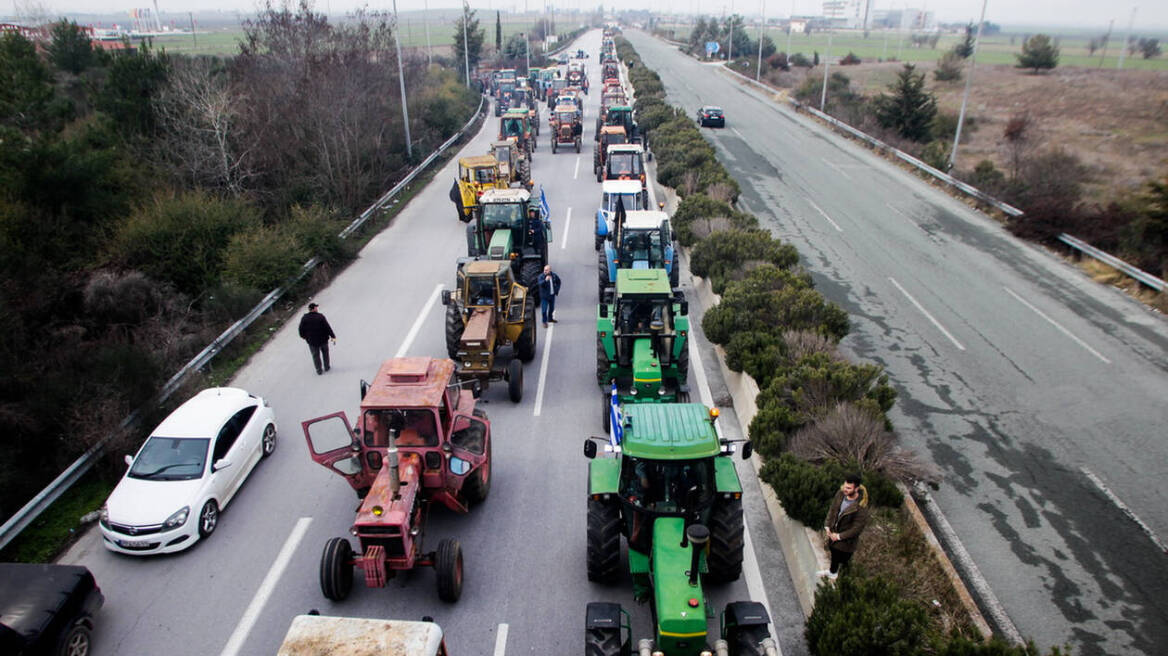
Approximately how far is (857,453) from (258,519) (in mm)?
8799

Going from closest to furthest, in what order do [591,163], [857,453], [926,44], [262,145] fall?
[857,453] → [262,145] → [591,163] → [926,44]

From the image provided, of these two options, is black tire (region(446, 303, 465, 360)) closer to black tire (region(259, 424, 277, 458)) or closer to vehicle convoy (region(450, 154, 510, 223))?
black tire (region(259, 424, 277, 458))

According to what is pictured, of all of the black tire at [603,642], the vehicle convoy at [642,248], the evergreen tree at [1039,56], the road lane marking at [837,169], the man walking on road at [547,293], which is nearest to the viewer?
the black tire at [603,642]

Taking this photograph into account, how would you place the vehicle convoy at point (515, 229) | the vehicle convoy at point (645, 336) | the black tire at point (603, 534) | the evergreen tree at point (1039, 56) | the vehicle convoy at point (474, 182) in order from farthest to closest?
1. the evergreen tree at point (1039, 56)
2. the vehicle convoy at point (474, 182)
3. the vehicle convoy at point (515, 229)
4. the vehicle convoy at point (645, 336)
5. the black tire at point (603, 534)

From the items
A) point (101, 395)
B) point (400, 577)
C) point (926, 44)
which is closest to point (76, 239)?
point (101, 395)

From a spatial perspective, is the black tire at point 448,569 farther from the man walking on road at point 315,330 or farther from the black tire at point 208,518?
the man walking on road at point 315,330

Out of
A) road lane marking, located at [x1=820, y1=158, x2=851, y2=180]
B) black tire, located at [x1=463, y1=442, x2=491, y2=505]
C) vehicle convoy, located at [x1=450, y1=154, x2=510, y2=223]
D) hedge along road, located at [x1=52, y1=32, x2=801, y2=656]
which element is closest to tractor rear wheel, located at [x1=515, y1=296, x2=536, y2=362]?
hedge along road, located at [x1=52, y1=32, x2=801, y2=656]

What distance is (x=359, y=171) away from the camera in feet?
90.1

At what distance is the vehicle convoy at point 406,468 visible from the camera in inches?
323

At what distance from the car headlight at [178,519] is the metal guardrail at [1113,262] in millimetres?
22333

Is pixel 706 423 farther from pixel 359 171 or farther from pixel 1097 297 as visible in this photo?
pixel 359 171

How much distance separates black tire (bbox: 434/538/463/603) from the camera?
8.36 m

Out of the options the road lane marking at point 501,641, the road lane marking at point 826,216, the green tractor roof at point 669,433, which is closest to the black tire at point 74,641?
the road lane marking at point 501,641

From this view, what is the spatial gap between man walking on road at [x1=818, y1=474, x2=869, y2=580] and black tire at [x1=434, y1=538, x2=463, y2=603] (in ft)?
14.2
